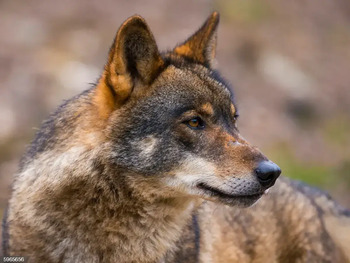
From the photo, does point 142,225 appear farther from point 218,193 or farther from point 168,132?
point 168,132

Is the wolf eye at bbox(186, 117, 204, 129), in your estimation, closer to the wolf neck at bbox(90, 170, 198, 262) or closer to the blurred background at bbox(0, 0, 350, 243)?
the wolf neck at bbox(90, 170, 198, 262)

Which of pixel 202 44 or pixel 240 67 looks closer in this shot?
pixel 202 44

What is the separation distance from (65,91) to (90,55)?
172cm

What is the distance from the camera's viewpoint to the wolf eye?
5.21m

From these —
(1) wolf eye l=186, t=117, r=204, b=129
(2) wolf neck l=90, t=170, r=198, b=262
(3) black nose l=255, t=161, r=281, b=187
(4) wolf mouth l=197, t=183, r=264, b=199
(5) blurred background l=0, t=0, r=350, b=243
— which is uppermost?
(5) blurred background l=0, t=0, r=350, b=243

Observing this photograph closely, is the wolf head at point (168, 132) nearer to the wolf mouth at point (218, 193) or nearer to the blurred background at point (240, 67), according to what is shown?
the wolf mouth at point (218, 193)

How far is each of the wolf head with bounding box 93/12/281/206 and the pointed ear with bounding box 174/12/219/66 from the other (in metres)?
0.60

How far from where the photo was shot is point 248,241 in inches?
256

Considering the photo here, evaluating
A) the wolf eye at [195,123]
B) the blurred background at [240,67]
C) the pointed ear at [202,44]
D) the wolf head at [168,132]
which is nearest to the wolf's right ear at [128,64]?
the wolf head at [168,132]

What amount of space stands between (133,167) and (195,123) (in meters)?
0.63

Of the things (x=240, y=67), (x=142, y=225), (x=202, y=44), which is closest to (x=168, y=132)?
(x=142, y=225)

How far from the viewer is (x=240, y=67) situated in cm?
1486

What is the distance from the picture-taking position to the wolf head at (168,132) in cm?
502

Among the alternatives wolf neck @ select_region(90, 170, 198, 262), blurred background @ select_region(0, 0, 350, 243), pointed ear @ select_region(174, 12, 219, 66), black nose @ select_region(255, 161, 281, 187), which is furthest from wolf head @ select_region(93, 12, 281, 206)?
blurred background @ select_region(0, 0, 350, 243)
